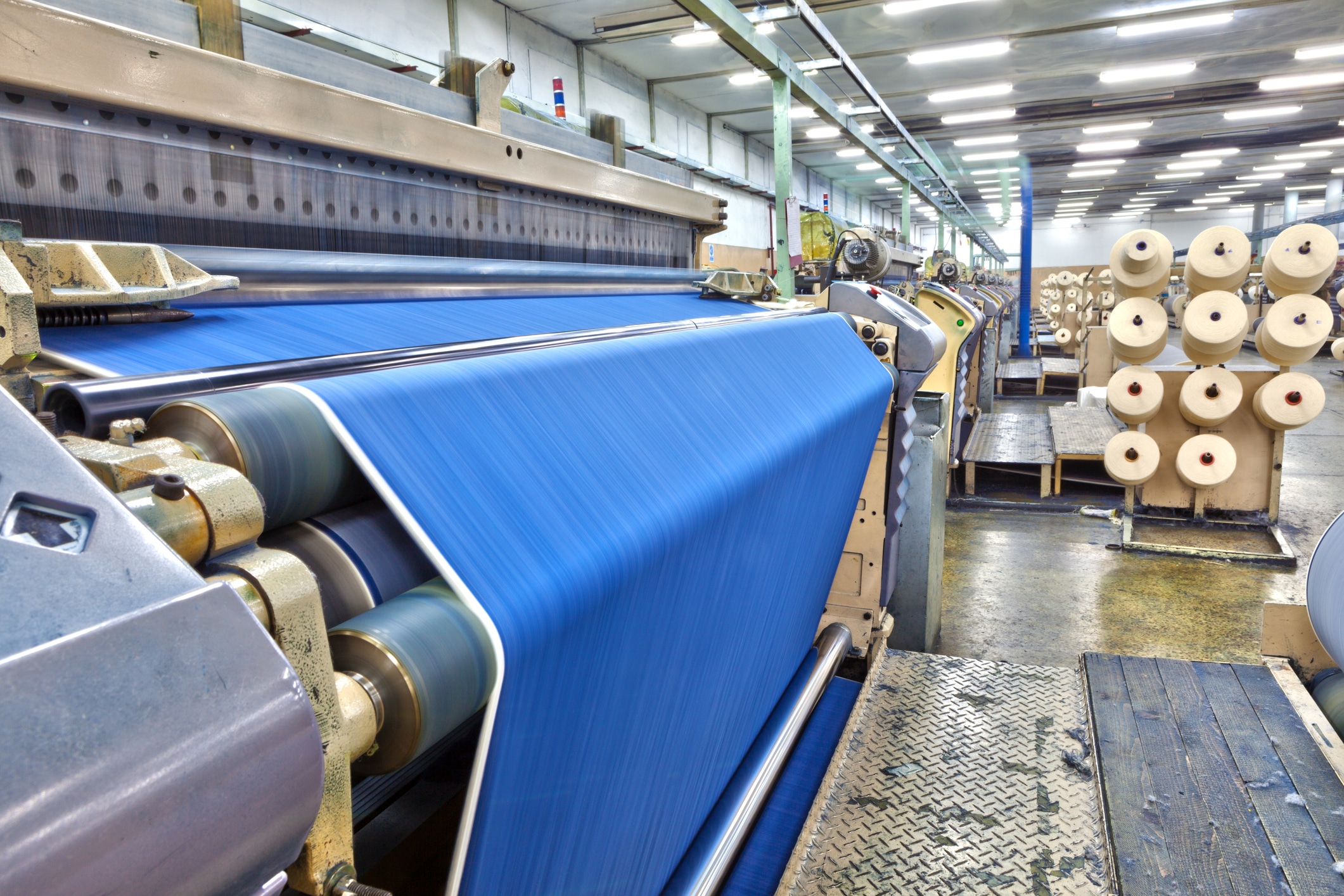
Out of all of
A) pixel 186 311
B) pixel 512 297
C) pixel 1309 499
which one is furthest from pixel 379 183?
pixel 1309 499

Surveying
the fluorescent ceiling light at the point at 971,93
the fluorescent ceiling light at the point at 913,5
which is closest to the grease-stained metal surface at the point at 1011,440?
the fluorescent ceiling light at the point at 913,5

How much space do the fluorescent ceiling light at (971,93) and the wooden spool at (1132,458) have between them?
566 centimetres

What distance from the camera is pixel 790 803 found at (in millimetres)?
1421

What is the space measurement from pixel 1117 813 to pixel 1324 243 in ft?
11.0

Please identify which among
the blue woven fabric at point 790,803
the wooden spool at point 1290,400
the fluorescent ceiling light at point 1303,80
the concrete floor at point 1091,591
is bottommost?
the concrete floor at point 1091,591

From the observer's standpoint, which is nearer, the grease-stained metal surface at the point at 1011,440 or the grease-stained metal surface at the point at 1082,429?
the grease-stained metal surface at the point at 1082,429

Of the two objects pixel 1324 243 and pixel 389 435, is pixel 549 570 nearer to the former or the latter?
pixel 389 435

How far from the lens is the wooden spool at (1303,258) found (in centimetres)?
358

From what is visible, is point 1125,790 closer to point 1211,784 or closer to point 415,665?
point 1211,784

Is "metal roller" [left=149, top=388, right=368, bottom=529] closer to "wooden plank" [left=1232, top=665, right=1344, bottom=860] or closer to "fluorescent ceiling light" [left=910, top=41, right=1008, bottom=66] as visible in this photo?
"wooden plank" [left=1232, top=665, right=1344, bottom=860]

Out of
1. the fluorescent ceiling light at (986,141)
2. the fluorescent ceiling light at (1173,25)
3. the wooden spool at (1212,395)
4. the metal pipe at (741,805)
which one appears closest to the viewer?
the metal pipe at (741,805)

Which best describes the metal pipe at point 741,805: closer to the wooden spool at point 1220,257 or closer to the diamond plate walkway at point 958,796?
the diamond plate walkway at point 958,796

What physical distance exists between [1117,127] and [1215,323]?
8.01 m

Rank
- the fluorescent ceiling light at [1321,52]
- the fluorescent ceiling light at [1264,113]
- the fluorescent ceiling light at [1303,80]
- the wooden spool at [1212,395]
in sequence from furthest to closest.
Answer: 1. the fluorescent ceiling light at [1264,113]
2. the fluorescent ceiling light at [1303,80]
3. the fluorescent ceiling light at [1321,52]
4. the wooden spool at [1212,395]
